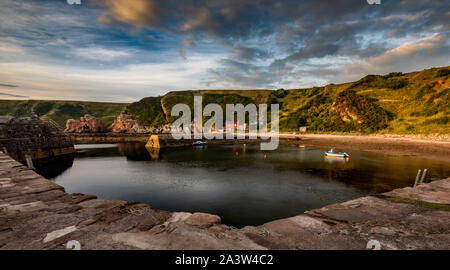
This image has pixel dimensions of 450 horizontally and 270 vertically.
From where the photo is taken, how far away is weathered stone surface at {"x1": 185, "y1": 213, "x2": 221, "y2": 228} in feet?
19.2

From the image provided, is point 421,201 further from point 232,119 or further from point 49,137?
point 232,119

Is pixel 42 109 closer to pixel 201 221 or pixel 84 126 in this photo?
pixel 84 126

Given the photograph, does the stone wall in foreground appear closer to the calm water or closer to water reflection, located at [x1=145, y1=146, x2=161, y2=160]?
the calm water

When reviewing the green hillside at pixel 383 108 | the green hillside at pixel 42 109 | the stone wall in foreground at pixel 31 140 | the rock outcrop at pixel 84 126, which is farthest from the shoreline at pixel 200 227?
the green hillside at pixel 42 109

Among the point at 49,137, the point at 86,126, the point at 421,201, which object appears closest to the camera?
the point at 421,201

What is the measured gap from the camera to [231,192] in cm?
1911

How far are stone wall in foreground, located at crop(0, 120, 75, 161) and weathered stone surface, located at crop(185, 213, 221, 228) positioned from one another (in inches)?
1432

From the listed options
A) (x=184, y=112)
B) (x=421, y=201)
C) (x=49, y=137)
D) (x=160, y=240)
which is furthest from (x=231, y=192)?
(x=184, y=112)

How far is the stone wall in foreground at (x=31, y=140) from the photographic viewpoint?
30.9 metres
